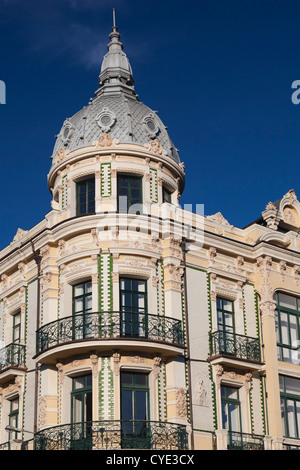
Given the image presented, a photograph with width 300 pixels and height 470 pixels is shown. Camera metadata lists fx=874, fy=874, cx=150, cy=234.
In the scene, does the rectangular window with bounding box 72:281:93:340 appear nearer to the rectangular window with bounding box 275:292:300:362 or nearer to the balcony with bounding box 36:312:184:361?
the balcony with bounding box 36:312:184:361

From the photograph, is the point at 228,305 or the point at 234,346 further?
the point at 228,305

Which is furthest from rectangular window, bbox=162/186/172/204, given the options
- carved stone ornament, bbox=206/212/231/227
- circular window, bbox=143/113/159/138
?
circular window, bbox=143/113/159/138

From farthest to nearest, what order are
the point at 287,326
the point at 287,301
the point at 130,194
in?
the point at 287,301 → the point at 287,326 → the point at 130,194

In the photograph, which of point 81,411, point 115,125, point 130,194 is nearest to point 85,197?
point 130,194

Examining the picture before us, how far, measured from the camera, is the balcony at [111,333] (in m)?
30.5

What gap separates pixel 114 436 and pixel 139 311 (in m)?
5.03

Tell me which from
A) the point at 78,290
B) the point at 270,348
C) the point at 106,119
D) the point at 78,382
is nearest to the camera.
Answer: the point at 78,382

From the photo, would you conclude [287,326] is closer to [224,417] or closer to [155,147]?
[224,417]

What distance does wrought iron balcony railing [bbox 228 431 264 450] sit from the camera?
3222 cm

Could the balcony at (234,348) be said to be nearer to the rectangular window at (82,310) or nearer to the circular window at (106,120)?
the rectangular window at (82,310)

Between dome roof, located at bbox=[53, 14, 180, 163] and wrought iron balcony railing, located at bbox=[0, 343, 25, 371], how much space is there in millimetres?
8443

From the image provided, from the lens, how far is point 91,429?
2977 centimetres

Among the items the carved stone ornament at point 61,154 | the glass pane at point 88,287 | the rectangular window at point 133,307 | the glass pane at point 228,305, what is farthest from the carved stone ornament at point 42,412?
the carved stone ornament at point 61,154

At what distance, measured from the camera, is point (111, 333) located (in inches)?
1208
